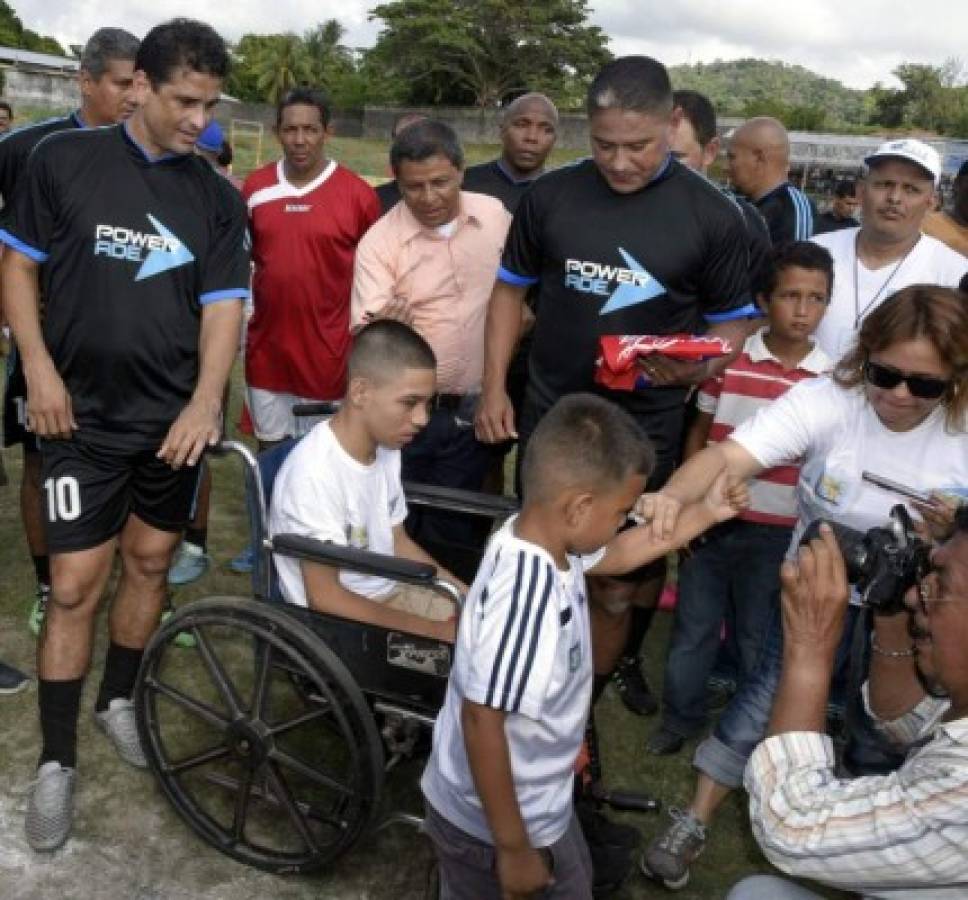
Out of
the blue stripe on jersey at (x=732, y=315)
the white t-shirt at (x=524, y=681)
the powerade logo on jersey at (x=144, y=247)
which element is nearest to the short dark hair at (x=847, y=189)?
the blue stripe on jersey at (x=732, y=315)

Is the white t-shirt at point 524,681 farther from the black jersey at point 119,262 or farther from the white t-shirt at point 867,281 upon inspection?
the white t-shirt at point 867,281

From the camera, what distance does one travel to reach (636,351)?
8.96 ft

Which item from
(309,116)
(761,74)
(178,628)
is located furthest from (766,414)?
(761,74)

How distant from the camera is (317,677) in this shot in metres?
2.29

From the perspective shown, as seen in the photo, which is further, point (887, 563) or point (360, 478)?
point (360, 478)

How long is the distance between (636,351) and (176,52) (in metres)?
1.50

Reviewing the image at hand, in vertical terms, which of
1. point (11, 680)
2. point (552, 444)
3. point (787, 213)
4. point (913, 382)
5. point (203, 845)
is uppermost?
point (787, 213)

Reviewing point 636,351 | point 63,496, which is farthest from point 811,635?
point 63,496

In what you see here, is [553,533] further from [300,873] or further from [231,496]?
[231,496]

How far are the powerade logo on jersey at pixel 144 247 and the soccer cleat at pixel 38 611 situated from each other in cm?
157

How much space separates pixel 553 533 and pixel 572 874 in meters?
0.75

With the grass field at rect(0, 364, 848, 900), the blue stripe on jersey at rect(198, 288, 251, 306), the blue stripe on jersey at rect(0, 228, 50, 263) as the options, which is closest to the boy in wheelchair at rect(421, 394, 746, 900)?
the grass field at rect(0, 364, 848, 900)

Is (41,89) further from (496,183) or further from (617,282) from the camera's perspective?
(617,282)

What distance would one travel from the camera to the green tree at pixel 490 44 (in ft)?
Answer: 159
